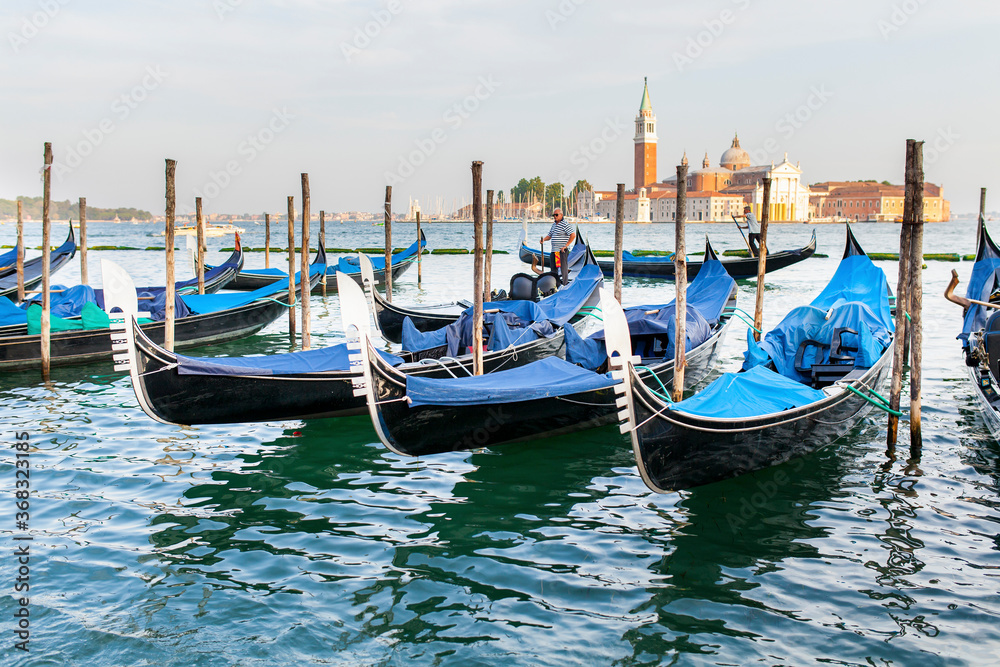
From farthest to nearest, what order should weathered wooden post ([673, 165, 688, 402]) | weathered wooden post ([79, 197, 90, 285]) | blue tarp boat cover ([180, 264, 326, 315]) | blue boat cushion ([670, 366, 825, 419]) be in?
weathered wooden post ([79, 197, 90, 285]) → blue tarp boat cover ([180, 264, 326, 315]) → weathered wooden post ([673, 165, 688, 402]) → blue boat cushion ([670, 366, 825, 419])

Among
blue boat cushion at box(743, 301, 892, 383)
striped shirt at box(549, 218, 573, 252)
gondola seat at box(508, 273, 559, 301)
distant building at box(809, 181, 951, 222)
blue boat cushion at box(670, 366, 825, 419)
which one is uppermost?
distant building at box(809, 181, 951, 222)

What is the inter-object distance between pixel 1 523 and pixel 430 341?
3.00 m

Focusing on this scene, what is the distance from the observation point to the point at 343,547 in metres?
3.22

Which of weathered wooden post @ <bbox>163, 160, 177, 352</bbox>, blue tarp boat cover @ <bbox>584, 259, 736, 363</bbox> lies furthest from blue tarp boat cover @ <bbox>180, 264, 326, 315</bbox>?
blue tarp boat cover @ <bbox>584, 259, 736, 363</bbox>

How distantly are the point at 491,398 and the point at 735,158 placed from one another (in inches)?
3306

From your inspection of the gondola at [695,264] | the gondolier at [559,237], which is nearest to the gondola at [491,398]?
the gondolier at [559,237]

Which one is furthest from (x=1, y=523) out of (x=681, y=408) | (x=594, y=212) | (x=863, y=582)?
(x=594, y=212)

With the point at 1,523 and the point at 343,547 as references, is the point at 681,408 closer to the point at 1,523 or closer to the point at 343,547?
the point at 343,547

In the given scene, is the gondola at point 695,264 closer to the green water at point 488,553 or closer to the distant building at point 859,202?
the green water at point 488,553

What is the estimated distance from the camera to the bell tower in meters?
77.0

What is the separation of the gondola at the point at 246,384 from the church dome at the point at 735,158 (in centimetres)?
8292

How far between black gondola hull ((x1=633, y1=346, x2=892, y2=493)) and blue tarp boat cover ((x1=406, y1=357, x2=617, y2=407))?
0.80m

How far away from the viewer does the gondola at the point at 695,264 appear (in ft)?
50.6

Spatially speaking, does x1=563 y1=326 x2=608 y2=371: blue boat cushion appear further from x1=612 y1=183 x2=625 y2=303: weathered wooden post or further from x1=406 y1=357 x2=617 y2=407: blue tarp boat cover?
x1=612 y1=183 x2=625 y2=303: weathered wooden post
